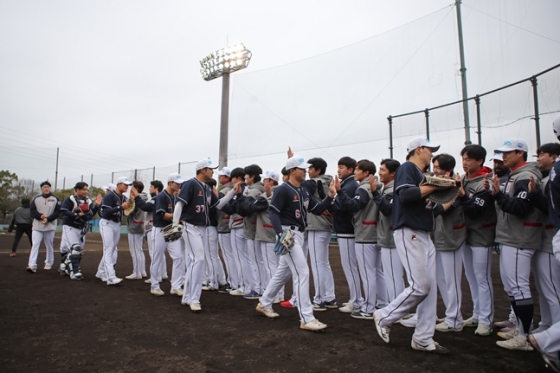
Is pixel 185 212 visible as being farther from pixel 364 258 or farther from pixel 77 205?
pixel 77 205

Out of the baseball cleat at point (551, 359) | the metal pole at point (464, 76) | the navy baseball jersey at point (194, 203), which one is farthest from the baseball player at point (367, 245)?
the metal pole at point (464, 76)

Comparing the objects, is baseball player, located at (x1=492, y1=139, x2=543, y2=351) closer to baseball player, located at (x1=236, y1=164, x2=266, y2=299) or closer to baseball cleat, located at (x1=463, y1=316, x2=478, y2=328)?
Answer: baseball cleat, located at (x1=463, y1=316, x2=478, y2=328)

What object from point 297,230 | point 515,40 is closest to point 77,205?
point 297,230

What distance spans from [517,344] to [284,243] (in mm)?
2728

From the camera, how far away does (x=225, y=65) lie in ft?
97.1

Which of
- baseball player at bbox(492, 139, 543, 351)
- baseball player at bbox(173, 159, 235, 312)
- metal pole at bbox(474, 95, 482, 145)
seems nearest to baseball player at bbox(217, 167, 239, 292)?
baseball player at bbox(173, 159, 235, 312)

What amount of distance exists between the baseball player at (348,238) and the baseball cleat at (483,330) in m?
1.65

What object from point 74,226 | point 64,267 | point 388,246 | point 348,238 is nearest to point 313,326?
point 388,246

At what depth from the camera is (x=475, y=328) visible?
192 inches

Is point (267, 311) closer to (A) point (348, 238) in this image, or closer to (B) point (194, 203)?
(A) point (348, 238)

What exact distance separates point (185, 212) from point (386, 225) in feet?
10.1

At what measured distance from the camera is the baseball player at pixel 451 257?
4.68m

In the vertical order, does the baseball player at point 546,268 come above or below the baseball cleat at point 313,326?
above

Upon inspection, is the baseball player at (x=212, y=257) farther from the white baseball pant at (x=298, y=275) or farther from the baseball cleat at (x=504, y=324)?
the baseball cleat at (x=504, y=324)
